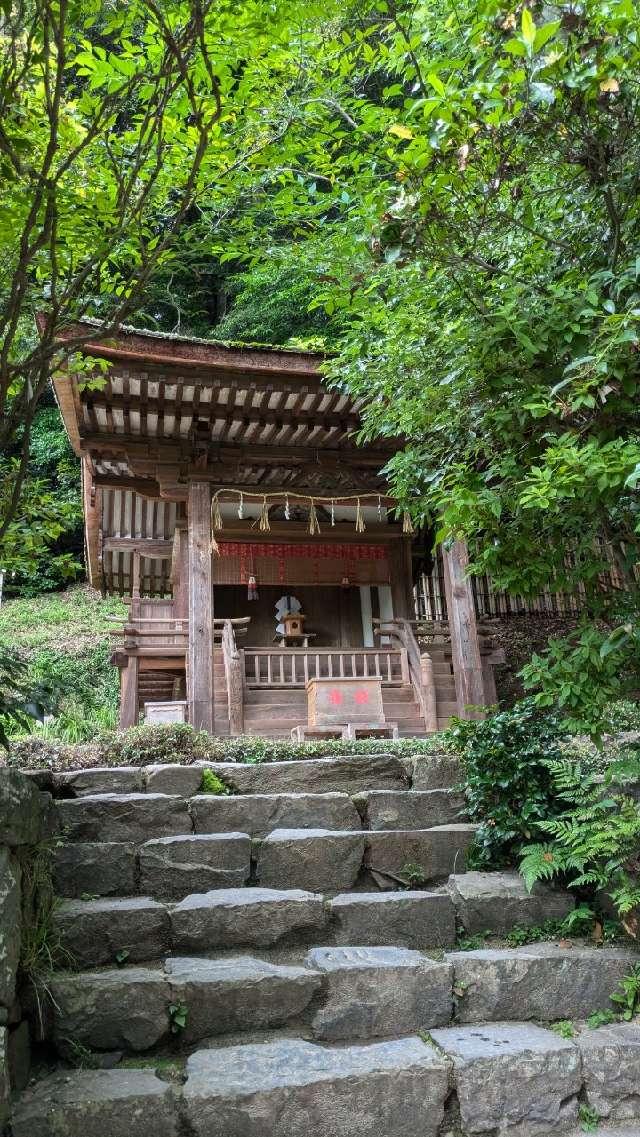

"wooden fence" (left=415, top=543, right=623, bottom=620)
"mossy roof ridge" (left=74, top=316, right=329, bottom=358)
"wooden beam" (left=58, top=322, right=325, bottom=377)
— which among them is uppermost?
"mossy roof ridge" (left=74, top=316, right=329, bottom=358)

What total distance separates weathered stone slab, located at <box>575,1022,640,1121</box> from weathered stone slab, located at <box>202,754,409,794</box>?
251cm

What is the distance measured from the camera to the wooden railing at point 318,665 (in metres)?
9.75

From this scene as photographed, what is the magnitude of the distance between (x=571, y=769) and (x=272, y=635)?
8.59 metres

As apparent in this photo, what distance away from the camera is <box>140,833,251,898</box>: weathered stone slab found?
4.48 m

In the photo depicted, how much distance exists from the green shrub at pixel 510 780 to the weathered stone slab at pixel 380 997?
111 cm

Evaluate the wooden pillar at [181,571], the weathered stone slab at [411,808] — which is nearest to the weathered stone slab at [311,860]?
the weathered stone slab at [411,808]

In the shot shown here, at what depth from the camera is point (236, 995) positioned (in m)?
3.60

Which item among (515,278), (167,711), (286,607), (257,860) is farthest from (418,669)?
(515,278)

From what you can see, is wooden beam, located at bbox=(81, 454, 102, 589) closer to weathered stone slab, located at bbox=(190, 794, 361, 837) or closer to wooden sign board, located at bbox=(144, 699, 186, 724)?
wooden sign board, located at bbox=(144, 699, 186, 724)

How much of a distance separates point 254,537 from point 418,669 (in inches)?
138

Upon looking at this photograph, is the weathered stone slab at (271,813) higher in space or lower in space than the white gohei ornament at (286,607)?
lower

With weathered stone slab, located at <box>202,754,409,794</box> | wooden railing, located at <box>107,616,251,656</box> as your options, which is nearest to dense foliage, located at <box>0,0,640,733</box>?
weathered stone slab, located at <box>202,754,409,794</box>

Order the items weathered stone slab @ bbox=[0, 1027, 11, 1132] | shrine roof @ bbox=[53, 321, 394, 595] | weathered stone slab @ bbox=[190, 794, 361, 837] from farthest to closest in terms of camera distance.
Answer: shrine roof @ bbox=[53, 321, 394, 595] → weathered stone slab @ bbox=[190, 794, 361, 837] → weathered stone slab @ bbox=[0, 1027, 11, 1132]

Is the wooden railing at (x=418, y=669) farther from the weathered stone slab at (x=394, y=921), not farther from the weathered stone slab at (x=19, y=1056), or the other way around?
the weathered stone slab at (x=19, y=1056)
